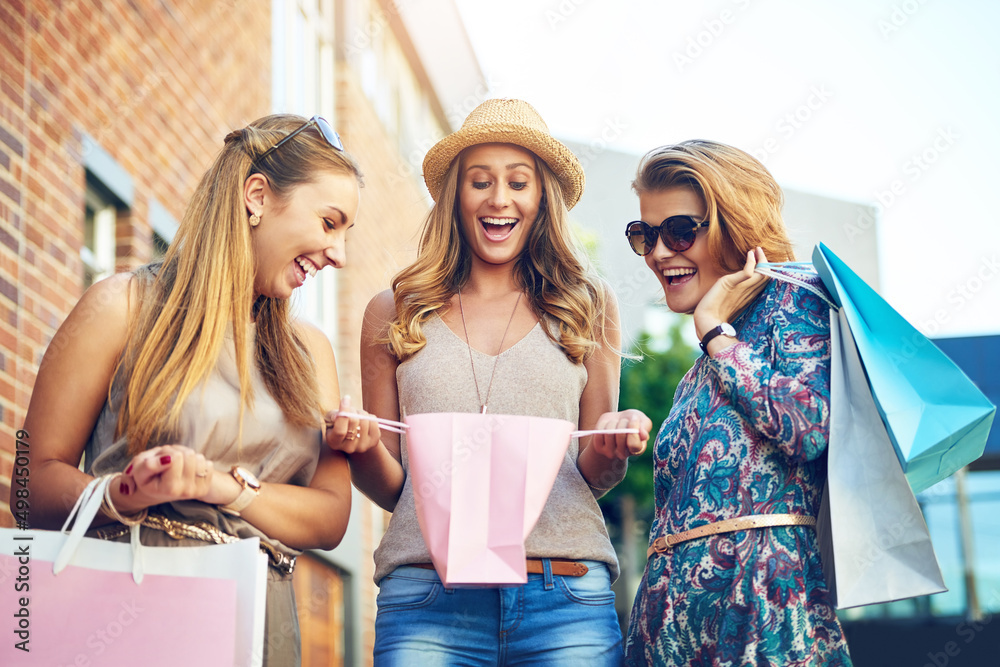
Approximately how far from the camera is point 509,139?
2.94m

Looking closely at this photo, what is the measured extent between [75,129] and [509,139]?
8.84 ft

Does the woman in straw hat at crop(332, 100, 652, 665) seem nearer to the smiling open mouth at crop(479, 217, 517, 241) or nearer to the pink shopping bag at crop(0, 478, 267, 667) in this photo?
the smiling open mouth at crop(479, 217, 517, 241)

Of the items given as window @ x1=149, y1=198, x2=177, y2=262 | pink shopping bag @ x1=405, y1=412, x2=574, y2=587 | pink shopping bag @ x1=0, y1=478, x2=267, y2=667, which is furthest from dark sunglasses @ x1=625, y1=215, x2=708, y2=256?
window @ x1=149, y1=198, x2=177, y2=262

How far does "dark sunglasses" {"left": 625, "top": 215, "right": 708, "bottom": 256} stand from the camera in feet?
8.82

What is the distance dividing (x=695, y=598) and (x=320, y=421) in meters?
1.01

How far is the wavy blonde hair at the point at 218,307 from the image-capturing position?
7.43 ft

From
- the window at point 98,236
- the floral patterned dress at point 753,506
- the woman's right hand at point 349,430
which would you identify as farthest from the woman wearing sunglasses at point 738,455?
the window at point 98,236

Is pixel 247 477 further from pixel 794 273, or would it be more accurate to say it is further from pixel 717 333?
pixel 794 273

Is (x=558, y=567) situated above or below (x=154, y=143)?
below

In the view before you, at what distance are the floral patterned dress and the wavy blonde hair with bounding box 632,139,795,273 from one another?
0.18m

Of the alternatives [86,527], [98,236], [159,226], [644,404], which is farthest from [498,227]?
[644,404]

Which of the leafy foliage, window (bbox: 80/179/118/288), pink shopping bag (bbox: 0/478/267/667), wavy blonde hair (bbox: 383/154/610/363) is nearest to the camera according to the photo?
pink shopping bag (bbox: 0/478/267/667)

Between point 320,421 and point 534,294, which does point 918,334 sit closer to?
point 534,294

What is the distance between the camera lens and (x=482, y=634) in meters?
2.52
